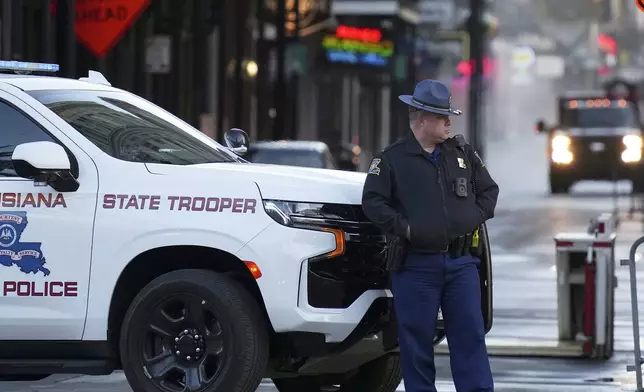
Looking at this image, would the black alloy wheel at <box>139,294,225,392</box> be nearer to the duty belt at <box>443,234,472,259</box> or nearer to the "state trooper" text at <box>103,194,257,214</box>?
the "state trooper" text at <box>103,194,257,214</box>

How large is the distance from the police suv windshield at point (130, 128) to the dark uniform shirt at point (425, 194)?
49.2 inches

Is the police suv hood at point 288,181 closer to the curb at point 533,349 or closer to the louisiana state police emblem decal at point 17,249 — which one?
the louisiana state police emblem decal at point 17,249

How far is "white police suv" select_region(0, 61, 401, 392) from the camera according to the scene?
A: 967cm

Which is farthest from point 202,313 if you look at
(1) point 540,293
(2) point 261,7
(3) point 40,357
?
(2) point 261,7

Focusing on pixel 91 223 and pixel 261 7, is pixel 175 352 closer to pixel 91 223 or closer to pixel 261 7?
pixel 91 223

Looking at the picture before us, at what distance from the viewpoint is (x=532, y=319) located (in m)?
16.7

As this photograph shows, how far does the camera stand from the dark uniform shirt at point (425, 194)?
9.54 metres

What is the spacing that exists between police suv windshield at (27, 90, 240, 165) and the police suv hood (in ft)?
1.00

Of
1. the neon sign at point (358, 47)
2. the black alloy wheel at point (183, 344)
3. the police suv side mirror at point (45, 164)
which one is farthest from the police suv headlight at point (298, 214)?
the neon sign at point (358, 47)

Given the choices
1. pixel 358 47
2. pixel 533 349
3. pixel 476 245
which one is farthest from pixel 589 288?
pixel 358 47

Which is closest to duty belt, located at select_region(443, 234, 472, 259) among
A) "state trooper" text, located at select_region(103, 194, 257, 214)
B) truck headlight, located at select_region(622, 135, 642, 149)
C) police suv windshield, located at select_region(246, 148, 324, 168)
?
"state trooper" text, located at select_region(103, 194, 257, 214)

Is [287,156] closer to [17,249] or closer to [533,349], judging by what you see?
[533,349]

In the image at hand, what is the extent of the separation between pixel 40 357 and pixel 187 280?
35.8 inches

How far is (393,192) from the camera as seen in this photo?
974 centimetres
